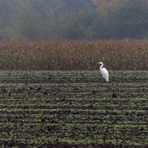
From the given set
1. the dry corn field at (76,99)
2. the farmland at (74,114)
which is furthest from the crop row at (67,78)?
the farmland at (74,114)

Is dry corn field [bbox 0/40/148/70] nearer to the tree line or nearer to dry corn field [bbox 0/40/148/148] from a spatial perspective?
dry corn field [bbox 0/40/148/148]

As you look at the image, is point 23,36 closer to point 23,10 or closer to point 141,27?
point 23,10

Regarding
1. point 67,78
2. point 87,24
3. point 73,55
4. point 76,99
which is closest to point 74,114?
point 76,99

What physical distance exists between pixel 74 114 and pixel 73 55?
11.2 m

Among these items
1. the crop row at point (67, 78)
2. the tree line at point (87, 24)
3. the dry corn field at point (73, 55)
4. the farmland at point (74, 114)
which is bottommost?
the farmland at point (74, 114)

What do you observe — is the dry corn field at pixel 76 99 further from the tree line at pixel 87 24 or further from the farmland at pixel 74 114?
the tree line at pixel 87 24

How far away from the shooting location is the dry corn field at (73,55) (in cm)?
1945

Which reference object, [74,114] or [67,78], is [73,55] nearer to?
[67,78]

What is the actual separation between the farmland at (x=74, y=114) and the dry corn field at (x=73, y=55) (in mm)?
5563

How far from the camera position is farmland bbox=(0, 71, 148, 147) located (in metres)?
7.00

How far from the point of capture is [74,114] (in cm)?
874

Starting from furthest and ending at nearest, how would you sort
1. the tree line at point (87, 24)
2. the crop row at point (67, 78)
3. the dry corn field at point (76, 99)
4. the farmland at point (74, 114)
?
the tree line at point (87, 24) → the crop row at point (67, 78) → the dry corn field at point (76, 99) → the farmland at point (74, 114)

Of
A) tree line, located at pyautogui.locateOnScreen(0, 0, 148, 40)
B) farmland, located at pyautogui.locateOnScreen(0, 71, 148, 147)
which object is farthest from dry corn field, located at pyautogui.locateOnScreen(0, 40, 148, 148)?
tree line, located at pyautogui.locateOnScreen(0, 0, 148, 40)

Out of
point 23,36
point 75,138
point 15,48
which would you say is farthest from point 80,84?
point 23,36
